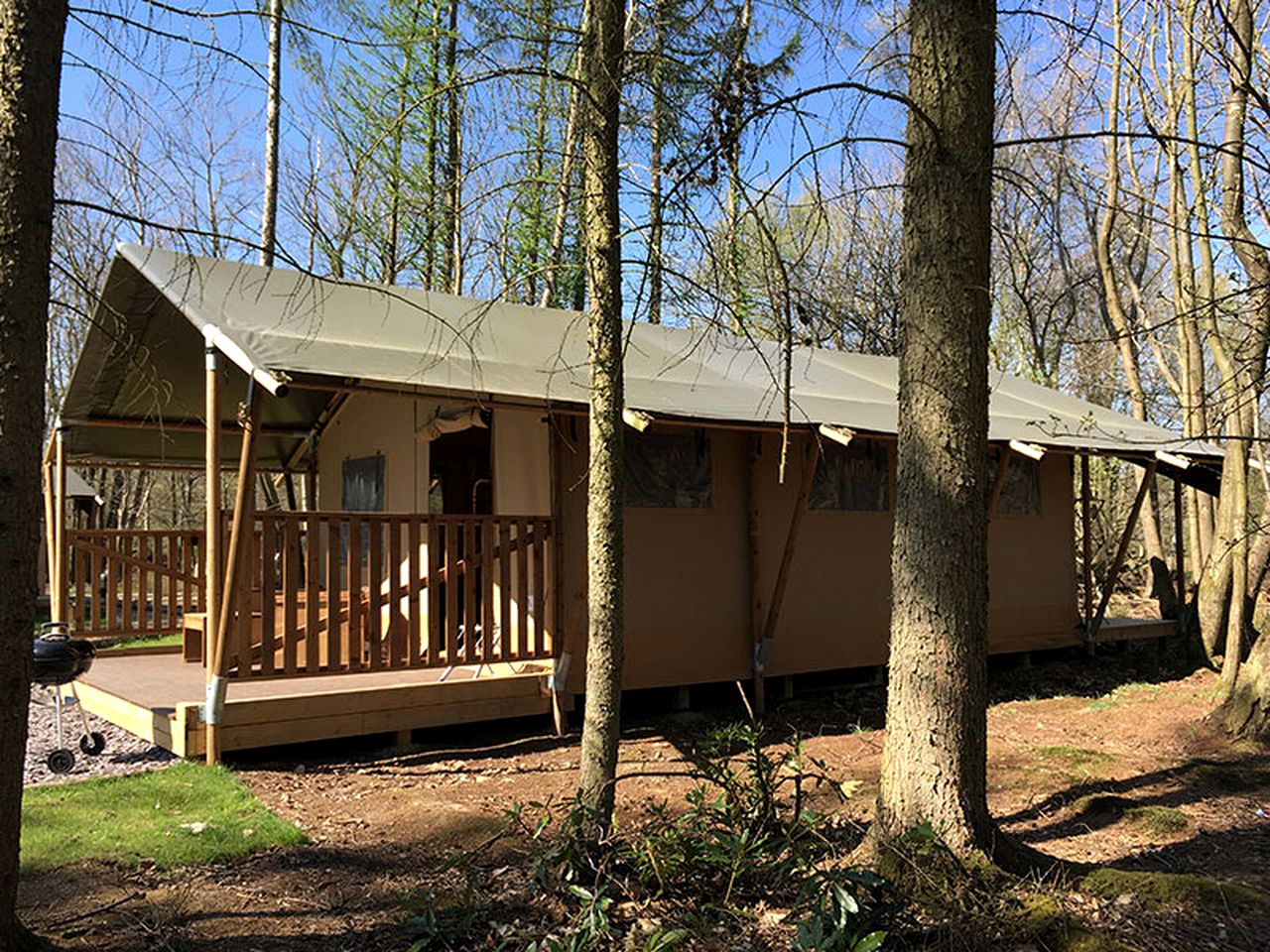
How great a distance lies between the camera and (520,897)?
392cm

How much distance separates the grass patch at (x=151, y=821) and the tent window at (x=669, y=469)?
3655 mm

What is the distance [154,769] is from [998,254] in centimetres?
1913

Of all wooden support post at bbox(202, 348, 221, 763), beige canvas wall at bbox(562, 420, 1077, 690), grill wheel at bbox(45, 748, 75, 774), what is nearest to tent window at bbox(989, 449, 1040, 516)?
beige canvas wall at bbox(562, 420, 1077, 690)

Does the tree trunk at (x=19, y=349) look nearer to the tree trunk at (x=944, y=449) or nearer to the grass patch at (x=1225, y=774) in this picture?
the tree trunk at (x=944, y=449)

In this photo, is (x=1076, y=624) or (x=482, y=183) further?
(x=1076, y=624)

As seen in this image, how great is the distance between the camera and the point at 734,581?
852cm

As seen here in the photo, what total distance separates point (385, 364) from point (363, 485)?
165 inches

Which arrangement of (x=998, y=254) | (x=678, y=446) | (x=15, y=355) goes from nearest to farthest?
(x=15, y=355) → (x=678, y=446) → (x=998, y=254)

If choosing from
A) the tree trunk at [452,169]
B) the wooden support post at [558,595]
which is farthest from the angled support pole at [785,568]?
the tree trunk at [452,169]

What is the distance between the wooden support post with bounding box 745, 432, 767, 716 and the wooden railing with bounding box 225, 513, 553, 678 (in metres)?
1.89

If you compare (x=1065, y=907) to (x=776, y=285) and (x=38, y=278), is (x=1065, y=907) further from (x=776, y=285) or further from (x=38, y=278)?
(x=38, y=278)

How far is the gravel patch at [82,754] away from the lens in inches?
244

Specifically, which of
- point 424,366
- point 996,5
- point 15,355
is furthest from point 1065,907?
point 424,366

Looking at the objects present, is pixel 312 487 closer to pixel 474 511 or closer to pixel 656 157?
pixel 474 511
